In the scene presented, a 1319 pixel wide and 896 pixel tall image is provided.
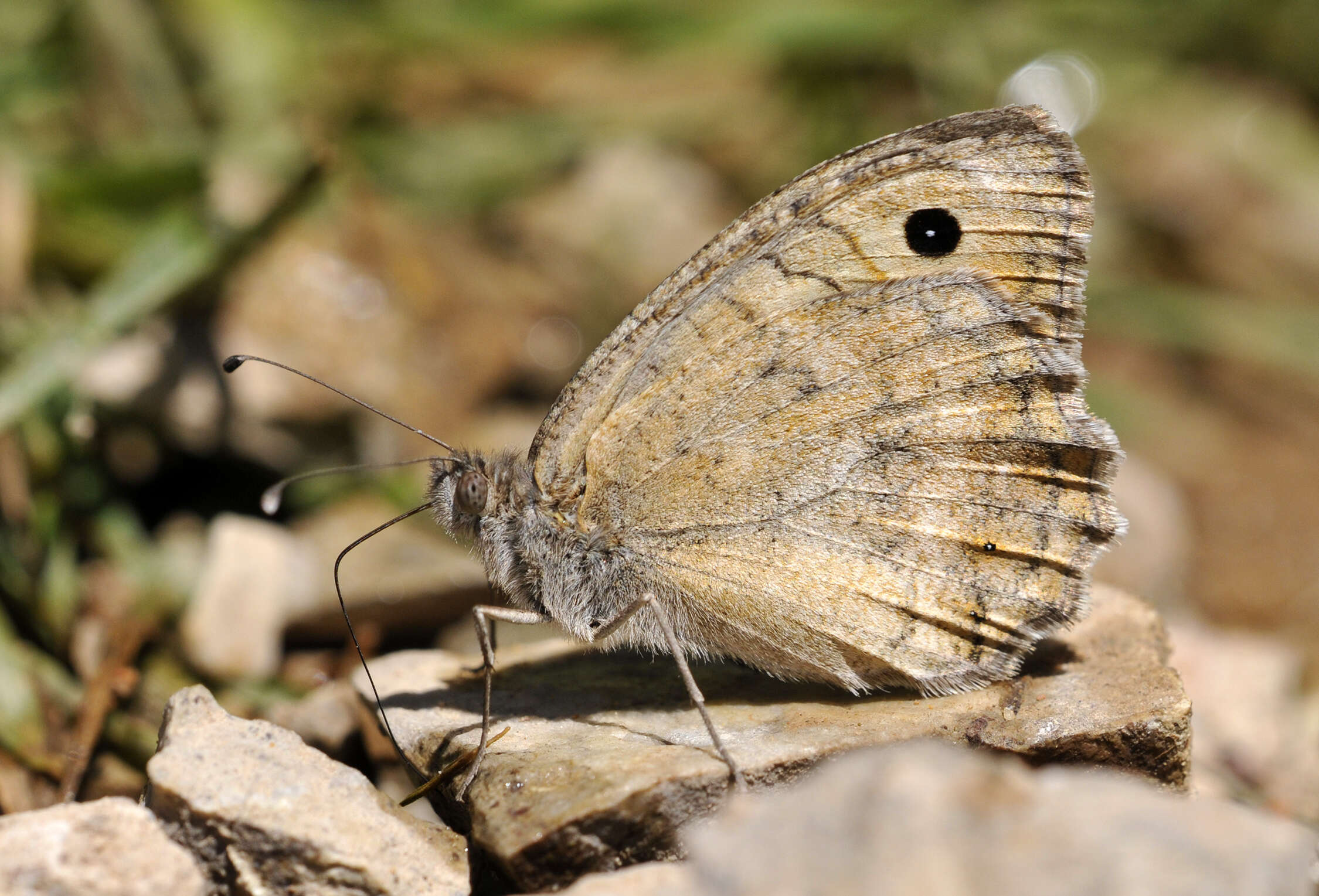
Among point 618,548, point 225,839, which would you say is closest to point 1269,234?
point 618,548

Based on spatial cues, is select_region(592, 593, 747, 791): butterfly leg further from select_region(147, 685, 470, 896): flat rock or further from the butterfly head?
select_region(147, 685, 470, 896): flat rock

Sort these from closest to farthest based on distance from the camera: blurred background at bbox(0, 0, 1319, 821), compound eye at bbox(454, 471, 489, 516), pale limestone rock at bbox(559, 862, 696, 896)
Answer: pale limestone rock at bbox(559, 862, 696, 896) → compound eye at bbox(454, 471, 489, 516) → blurred background at bbox(0, 0, 1319, 821)

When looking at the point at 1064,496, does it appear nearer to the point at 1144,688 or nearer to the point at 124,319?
the point at 1144,688

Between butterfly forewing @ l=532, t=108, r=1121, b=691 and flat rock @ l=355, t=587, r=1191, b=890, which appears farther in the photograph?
butterfly forewing @ l=532, t=108, r=1121, b=691

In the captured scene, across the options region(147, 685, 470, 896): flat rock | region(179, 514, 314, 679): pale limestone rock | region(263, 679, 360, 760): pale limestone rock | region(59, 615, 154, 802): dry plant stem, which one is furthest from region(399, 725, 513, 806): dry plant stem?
region(179, 514, 314, 679): pale limestone rock

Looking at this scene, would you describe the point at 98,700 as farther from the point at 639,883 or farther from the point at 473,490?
the point at 639,883

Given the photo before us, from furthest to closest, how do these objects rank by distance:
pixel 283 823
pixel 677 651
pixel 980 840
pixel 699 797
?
1. pixel 677 651
2. pixel 699 797
3. pixel 283 823
4. pixel 980 840

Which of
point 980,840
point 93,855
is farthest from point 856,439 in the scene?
point 93,855
